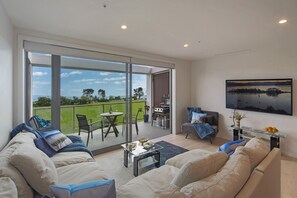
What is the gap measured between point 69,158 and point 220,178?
193 cm

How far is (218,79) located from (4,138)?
16.6 feet

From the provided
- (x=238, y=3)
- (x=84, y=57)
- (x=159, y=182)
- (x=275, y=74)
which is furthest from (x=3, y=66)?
(x=275, y=74)

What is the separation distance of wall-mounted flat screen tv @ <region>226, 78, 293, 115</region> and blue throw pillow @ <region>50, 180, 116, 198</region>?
13.7 ft

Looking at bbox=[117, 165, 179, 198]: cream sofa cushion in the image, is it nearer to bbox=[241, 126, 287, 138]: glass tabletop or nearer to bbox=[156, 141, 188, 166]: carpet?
bbox=[156, 141, 188, 166]: carpet

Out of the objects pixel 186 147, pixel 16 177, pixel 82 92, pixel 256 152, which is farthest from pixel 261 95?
pixel 16 177

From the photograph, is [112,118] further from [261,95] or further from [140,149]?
[261,95]

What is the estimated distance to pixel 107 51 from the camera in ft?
11.9

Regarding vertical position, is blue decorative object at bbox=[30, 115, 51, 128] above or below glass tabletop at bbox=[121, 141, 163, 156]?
above

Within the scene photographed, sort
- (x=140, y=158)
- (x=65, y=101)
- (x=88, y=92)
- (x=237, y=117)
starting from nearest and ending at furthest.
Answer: (x=140, y=158)
(x=65, y=101)
(x=88, y=92)
(x=237, y=117)

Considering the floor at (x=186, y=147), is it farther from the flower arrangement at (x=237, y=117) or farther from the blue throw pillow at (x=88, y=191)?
the blue throw pillow at (x=88, y=191)

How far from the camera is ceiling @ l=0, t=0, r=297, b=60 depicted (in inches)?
76.0

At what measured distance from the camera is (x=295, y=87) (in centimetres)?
343

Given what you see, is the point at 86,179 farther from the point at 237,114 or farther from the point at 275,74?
the point at 275,74

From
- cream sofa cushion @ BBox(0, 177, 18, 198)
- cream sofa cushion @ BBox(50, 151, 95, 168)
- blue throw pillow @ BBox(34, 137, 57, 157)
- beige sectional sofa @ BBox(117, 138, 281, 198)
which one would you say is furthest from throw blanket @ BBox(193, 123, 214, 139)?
cream sofa cushion @ BBox(0, 177, 18, 198)
